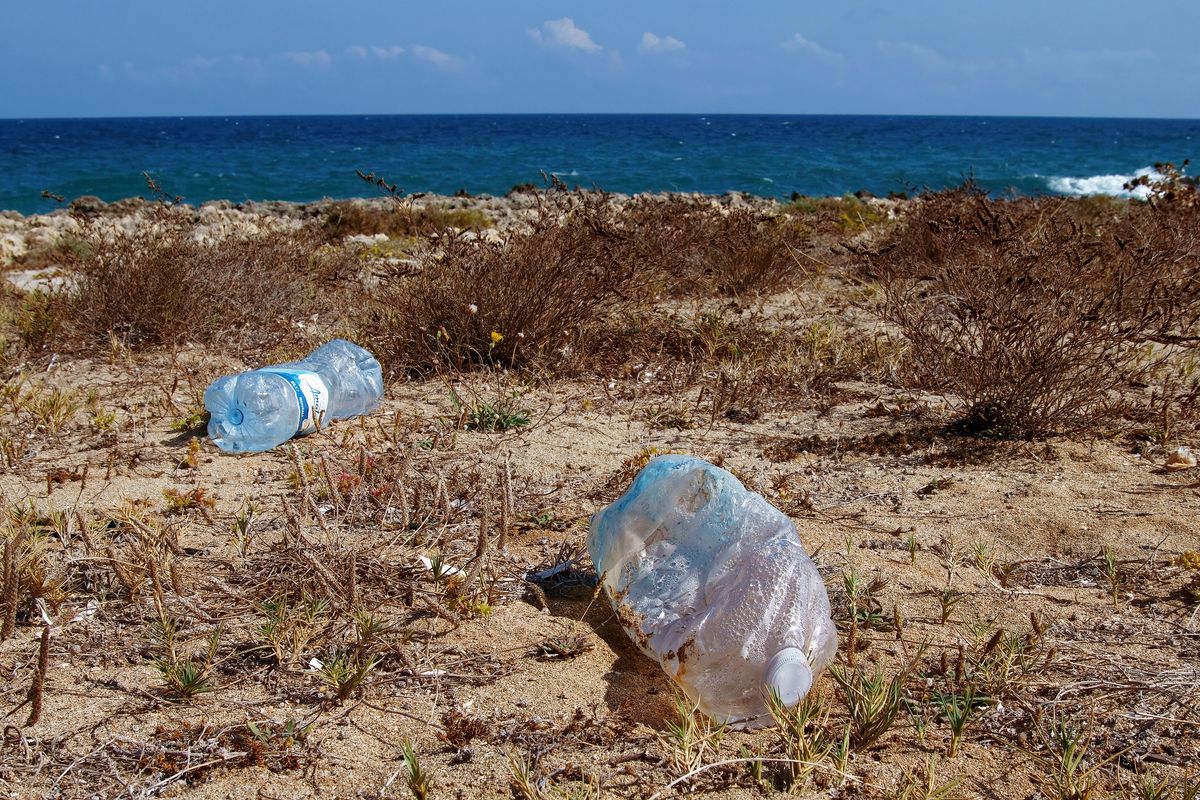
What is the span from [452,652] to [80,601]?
1.05 m

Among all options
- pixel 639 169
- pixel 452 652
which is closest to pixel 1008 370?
pixel 452 652

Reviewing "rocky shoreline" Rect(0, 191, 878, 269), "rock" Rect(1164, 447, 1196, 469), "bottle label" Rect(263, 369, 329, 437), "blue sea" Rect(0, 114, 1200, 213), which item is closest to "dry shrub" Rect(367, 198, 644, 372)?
"rocky shoreline" Rect(0, 191, 878, 269)

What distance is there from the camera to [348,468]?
3.46m

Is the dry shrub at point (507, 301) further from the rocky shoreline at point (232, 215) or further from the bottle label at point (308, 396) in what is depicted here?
the bottle label at point (308, 396)

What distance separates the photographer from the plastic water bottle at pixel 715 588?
2.05 meters

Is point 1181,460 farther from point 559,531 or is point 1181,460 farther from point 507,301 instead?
point 507,301

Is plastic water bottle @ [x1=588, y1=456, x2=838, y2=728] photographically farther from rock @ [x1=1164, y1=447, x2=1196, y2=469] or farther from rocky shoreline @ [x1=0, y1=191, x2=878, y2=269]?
rocky shoreline @ [x1=0, y1=191, x2=878, y2=269]

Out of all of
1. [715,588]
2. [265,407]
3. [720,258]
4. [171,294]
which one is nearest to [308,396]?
[265,407]

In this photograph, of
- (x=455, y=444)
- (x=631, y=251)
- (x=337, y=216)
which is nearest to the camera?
(x=455, y=444)

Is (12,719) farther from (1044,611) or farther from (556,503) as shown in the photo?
(1044,611)

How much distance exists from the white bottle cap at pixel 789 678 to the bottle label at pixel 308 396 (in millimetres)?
2501

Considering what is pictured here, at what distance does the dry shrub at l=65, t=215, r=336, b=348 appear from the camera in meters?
5.36

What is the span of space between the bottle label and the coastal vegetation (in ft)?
0.29

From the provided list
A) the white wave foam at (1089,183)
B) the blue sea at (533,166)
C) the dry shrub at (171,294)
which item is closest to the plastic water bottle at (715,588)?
the dry shrub at (171,294)
